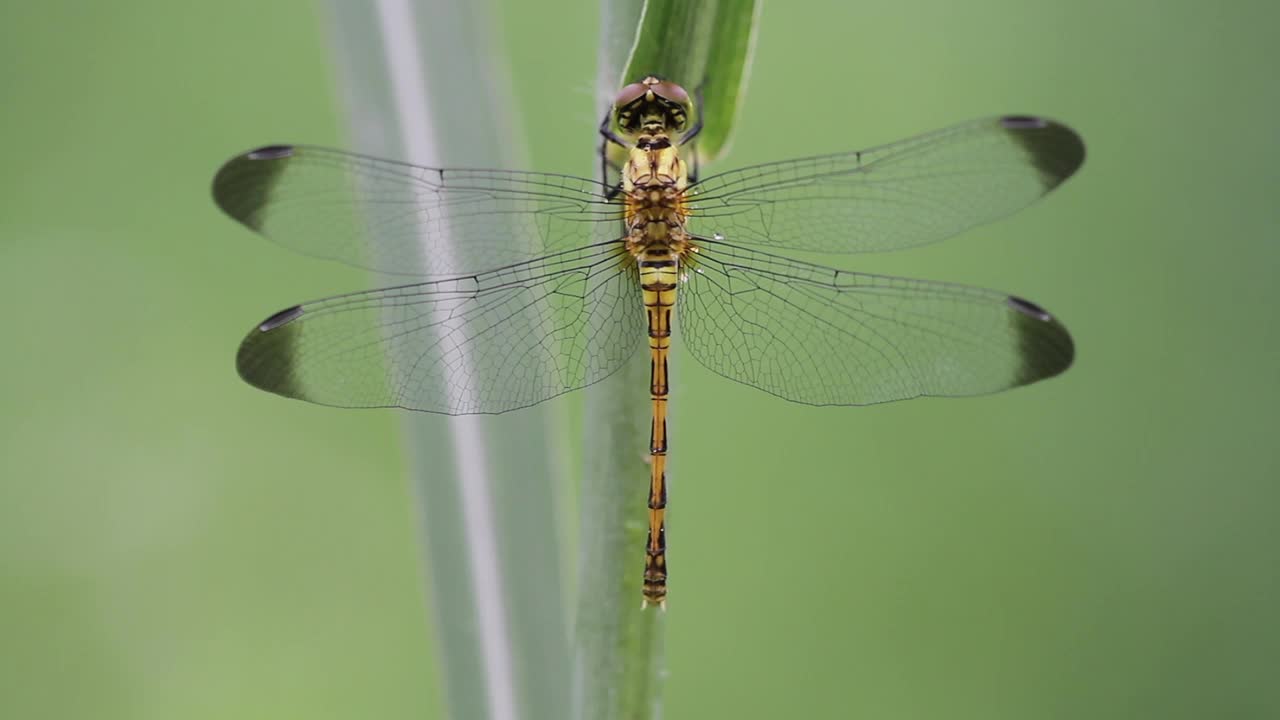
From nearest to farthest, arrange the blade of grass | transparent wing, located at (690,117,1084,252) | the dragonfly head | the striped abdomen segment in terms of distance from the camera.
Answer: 1. the blade of grass
2. the dragonfly head
3. transparent wing, located at (690,117,1084,252)
4. the striped abdomen segment

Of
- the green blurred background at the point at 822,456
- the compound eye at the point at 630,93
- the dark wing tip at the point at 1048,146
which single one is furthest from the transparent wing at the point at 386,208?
the green blurred background at the point at 822,456

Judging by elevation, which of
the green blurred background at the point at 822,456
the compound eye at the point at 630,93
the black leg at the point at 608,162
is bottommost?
the green blurred background at the point at 822,456

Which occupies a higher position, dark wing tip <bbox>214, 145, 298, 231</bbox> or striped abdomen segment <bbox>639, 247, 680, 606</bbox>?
dark wing tip <bbox>214, 145, 298, 231</bbox>

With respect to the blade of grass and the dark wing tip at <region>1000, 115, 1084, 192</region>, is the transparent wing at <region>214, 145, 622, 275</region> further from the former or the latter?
the dark wing tip at <region>1000, 115, 1084, 192</region>

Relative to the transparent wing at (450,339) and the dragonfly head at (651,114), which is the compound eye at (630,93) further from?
the transparent wing at (450,339)

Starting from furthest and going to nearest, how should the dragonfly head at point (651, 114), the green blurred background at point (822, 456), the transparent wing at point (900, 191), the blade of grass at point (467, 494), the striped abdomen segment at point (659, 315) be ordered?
1. the green blurred background at point (822, 456)
2. the striped abdomen segment at point (659, 315)
3. the transparent wing at point (900, 191)
4. the dragonfly head at point (651, 114)
5. the blade of grass at point (467, 494)

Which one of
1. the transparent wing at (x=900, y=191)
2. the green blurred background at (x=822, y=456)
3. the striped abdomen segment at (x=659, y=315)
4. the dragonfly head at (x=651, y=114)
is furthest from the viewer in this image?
the green blurred background at (x=822, y=456)

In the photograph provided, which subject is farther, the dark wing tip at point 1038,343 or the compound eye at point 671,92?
the dark wing tip at point 1038,343

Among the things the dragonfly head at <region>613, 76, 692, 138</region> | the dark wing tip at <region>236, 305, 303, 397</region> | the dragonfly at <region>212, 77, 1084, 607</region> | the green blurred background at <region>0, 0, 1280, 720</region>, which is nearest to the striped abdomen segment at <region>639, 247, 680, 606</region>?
the dragonfly at <region>212, 77, 1084, 607</region>
